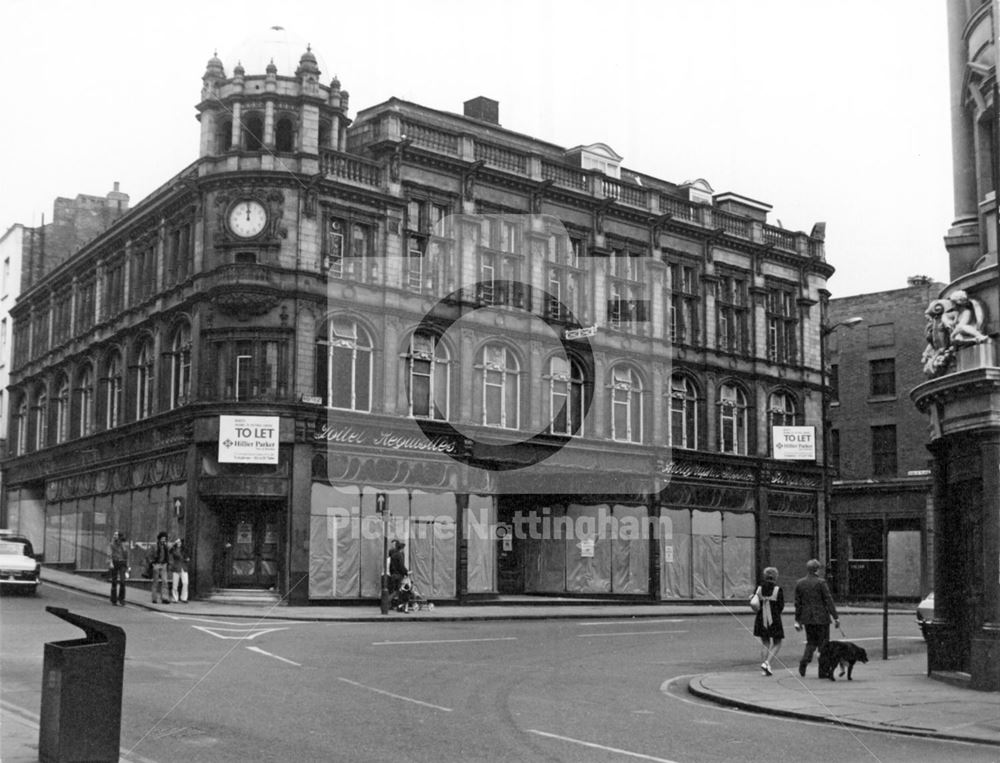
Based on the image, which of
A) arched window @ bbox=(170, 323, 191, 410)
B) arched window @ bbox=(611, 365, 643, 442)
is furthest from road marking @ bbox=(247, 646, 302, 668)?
arched window @ bbox=(611, 365, 643, 442)

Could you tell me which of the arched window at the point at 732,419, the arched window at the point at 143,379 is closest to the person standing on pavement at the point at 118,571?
the arched window at the point at 143,379

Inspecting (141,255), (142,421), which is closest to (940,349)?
(142,421)

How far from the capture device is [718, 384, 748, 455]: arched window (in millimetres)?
48688

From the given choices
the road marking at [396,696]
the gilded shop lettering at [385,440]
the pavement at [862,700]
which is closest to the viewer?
the pavement at [862,700]

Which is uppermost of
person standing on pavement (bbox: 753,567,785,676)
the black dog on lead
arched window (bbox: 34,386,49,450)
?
arched window (bbox: 34,386,49,450)

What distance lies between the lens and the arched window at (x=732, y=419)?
48.7 m

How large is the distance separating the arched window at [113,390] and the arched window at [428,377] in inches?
453

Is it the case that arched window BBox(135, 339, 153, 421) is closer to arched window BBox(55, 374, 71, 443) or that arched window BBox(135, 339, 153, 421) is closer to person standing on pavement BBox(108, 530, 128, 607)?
arched window BBox(55, 374, 71, 443)

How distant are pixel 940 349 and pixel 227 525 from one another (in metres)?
23.3

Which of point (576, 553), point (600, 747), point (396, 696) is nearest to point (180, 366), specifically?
point (576, 553)

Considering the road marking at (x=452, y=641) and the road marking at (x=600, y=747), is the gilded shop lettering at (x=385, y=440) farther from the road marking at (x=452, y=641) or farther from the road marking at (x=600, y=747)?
the road marking at (x=600, y=747)

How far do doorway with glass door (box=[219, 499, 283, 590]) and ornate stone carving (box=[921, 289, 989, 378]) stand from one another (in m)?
21.7

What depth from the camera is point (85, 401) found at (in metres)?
46.2

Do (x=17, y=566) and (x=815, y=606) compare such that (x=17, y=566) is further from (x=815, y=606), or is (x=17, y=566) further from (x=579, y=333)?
(x=815, y=606)
